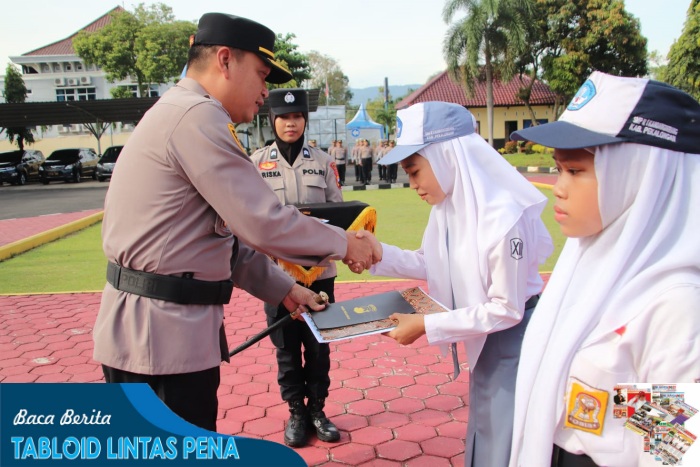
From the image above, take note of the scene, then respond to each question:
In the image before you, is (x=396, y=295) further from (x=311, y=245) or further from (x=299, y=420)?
(x=299, y=420)

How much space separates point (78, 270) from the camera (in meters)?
7.91

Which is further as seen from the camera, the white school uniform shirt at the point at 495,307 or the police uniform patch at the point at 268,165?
the police uniform patch at the point at 268,165

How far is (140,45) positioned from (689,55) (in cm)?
2728

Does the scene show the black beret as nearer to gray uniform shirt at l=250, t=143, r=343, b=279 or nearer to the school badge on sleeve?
gray uniform shirt at l=250, t=143, r=343, b=279

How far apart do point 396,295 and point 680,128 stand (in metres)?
1.33

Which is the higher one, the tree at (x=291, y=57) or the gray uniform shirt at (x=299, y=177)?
the tree at (x=291, y=57)

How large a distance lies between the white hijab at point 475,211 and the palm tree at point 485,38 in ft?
90.1

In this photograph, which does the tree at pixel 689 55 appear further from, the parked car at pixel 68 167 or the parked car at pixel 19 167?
the parked car at pixel 19 167

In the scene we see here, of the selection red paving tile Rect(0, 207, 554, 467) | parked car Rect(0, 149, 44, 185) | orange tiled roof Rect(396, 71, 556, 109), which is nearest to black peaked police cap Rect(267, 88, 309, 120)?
red paving tile Rect(0, 207, 554, 467)

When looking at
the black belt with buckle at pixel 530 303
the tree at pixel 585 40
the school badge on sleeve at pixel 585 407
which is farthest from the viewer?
the tree at pixel 585 40

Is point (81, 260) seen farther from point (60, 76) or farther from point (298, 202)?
point (60, 76)

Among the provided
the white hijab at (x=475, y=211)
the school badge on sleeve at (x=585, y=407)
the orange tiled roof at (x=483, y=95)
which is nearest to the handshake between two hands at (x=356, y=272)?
the white hijab at (x=475, y=211)

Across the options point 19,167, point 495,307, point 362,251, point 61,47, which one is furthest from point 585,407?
point 61,47

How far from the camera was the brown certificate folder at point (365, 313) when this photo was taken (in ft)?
6.85
